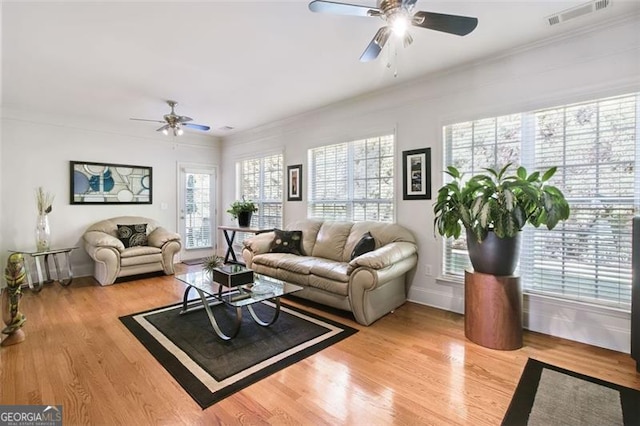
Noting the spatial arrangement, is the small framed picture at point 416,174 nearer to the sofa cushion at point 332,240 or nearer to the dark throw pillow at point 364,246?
the dark throw pillow at point 364,246

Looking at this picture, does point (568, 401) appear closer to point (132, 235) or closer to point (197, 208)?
point (132, 235)

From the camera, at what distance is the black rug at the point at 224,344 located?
2094 millimetres

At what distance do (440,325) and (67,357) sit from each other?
10.7 feet

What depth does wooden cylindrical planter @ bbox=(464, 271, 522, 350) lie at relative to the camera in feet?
8.23

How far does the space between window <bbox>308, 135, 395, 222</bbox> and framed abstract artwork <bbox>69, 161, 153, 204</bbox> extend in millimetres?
3301

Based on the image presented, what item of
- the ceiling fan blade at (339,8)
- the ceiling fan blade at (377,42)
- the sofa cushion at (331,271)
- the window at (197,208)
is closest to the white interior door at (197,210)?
the window at (197,208)

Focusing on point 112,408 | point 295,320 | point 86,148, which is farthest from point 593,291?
point 86,148

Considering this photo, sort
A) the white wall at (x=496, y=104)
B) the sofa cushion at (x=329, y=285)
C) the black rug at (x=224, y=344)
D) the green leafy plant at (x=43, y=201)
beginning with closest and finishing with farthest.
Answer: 1. the black rug at (x=224, y=344)
2. the white wall at (x=496, y=104)
3. the sofa cushion at (x=329, y=285)
4. the green leafy plant at (x=43, y=201)

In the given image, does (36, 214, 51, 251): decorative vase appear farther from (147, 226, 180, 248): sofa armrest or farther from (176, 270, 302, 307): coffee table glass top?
(176, 270, 302, 307): coffee table glass top

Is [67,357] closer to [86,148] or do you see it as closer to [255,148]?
[86,148]

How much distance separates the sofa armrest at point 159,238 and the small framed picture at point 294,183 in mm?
2077

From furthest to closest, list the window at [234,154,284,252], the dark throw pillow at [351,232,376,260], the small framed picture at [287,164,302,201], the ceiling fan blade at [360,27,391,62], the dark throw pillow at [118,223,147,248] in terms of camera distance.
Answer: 1. the window at [234,154,284,252]
2. the small framed picture at [287,164,302,201]
3. the dark throw pillow at [118,223,147,248]
4. the dark throw pillow at [351,232,376,260]
5. the ceiling fan blade at [360,27,391,62]

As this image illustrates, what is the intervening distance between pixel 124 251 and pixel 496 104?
529 cm

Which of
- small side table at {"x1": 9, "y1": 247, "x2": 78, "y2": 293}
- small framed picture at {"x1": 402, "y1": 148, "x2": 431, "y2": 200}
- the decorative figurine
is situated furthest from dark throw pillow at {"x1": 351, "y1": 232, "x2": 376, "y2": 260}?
small side table at {"x1": 9, "y1": 247, "x2": 78, "y2": 293}
